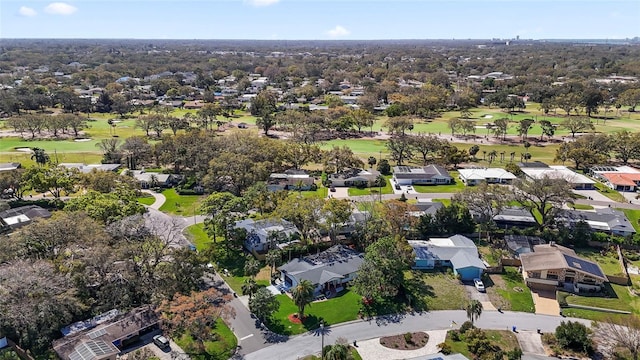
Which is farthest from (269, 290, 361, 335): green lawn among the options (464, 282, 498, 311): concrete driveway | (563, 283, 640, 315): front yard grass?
(563, 283, 640, 315): front yard grass

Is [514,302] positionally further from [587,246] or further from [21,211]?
[21,211]

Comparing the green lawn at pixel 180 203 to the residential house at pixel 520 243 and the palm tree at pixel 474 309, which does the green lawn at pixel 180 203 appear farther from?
the residential house at pixel 520 243

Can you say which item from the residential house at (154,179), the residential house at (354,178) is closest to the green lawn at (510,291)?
the residential house at (354,178)

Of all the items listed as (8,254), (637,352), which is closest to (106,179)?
(8,254)

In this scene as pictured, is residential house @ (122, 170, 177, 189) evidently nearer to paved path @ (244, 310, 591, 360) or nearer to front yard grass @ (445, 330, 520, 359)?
paved path @ (244, 310, 591, 360)

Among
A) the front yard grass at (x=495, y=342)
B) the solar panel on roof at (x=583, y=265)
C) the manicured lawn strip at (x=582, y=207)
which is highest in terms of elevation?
the solar panel on roof at (x=583, y=265)
